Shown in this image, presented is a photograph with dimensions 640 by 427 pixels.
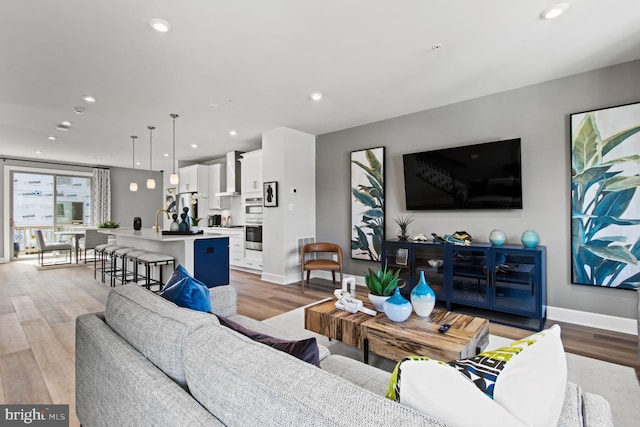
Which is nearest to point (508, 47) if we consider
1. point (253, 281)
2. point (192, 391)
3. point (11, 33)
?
point (192, 391)

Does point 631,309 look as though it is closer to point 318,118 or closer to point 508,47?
point 508,47

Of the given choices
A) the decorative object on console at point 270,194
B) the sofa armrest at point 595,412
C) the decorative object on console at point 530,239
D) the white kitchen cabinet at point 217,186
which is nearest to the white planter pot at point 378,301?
the sofa armrest at point 595,412

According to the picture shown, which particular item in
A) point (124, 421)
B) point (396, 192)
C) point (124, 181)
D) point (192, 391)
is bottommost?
point (124, 421)

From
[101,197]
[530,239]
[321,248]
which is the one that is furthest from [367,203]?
[101,197]

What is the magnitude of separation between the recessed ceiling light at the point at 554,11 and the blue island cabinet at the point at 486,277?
2.06m

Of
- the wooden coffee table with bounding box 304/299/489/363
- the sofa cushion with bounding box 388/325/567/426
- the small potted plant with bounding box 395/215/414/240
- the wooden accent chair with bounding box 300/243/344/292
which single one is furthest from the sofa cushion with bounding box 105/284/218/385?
the small potted plant with bounding box 395/215/414/240

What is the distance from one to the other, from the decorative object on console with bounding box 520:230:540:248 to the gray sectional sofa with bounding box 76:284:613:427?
8.91 feet

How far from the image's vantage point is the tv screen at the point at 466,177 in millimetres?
3475

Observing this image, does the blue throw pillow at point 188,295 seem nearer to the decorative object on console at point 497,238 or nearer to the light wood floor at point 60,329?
the light wood floor at point 60,329

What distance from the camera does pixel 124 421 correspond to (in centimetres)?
100

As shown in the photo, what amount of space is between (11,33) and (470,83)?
427 cm

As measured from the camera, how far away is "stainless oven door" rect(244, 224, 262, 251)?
19.6 ft

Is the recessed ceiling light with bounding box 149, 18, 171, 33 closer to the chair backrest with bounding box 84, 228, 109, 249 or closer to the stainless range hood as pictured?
the stainless range hood

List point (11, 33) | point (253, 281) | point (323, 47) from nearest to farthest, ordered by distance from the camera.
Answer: point (11, 33) < point (323, 47) < point (253, 281)
